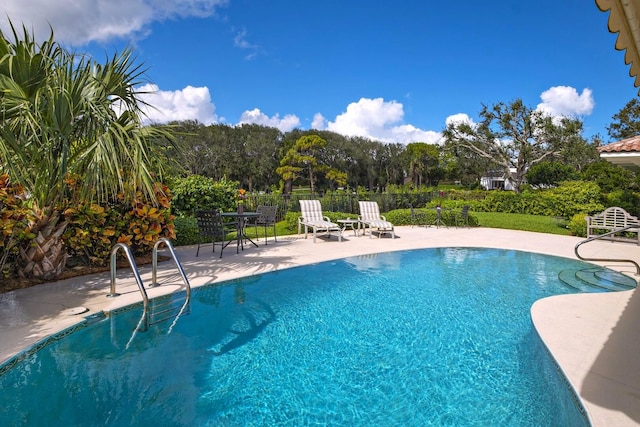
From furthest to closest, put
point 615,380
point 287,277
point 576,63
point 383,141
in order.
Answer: point 383,141 → point 576,63 → point 287,277 → point 615,380

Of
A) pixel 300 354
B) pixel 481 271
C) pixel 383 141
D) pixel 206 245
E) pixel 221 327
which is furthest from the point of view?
pixel 383 141

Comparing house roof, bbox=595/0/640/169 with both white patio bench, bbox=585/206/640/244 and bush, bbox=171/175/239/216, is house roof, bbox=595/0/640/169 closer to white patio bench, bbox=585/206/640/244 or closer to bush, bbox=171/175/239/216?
white patio bench, bbox=585/206/640/244

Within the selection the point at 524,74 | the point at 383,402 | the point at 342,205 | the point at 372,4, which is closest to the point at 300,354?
the point at 383,402

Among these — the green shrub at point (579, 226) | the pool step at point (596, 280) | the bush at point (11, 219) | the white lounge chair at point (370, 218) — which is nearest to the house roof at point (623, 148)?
the pool step at point (596, 280)

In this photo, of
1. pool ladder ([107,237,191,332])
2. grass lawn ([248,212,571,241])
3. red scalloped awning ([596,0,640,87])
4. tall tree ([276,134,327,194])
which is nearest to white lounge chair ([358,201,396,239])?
grass lawn ([248,212,571,241])

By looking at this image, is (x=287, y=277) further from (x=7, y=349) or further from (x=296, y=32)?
(x=296, y=32)

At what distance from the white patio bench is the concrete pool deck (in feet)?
2.36

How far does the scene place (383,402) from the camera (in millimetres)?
2992

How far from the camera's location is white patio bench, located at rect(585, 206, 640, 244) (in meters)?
9.88

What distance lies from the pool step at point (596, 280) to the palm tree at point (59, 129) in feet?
23.8

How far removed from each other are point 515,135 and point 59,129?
3080cm

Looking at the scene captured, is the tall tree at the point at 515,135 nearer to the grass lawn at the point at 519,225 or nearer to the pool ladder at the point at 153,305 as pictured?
the grass lawn at the point at 519,225

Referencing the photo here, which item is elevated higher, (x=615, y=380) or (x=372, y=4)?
(x=372, y=4)

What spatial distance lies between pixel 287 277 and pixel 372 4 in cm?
1319
